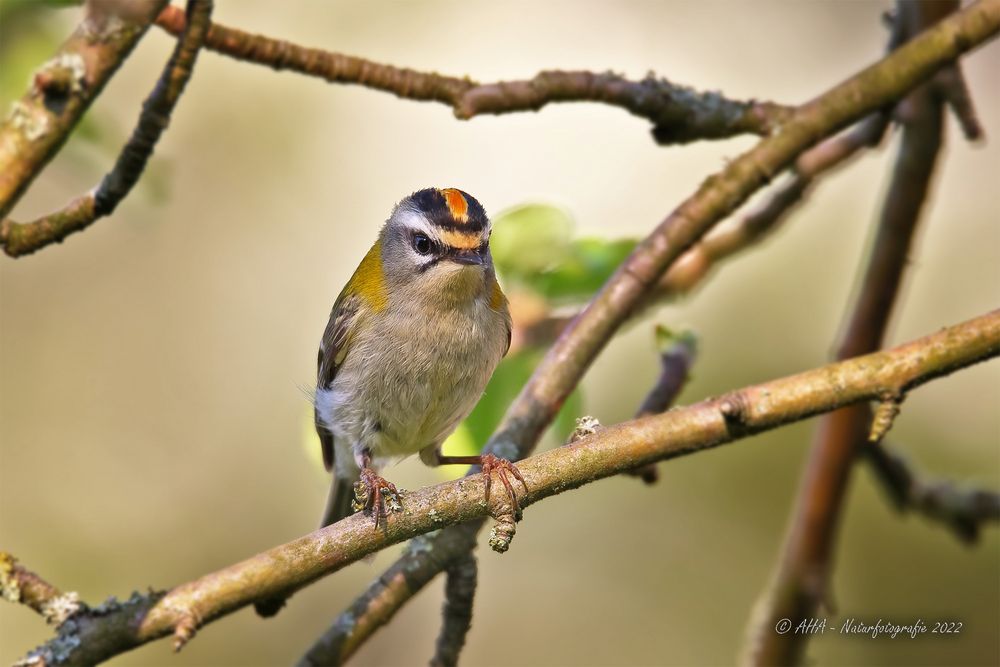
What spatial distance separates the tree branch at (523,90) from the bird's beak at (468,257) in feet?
1.30

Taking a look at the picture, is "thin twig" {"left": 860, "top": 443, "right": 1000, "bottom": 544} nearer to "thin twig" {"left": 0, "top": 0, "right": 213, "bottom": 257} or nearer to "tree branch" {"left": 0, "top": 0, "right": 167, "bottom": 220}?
"thin twig" {"left": 0, "top": 0, "right": 213, "bottom": 257}

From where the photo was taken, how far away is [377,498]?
2.17m

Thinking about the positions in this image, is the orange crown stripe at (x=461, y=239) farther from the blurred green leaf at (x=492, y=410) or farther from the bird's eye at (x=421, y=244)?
the blurred green leaf at (x=492, y=410)

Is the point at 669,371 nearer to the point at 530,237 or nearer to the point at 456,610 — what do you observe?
the point at 530,237

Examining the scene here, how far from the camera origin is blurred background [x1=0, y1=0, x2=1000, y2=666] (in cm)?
484

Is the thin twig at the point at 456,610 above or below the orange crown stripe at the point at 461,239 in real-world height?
below

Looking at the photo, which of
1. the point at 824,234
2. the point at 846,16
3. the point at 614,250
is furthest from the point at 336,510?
the point at 846,16

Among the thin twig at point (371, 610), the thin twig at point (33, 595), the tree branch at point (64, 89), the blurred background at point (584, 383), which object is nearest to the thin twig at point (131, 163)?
the tree branch at point (64, 89)

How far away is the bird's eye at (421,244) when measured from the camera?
10.3 ft

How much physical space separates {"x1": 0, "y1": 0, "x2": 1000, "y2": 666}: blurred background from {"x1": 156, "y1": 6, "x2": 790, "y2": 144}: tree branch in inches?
53.1

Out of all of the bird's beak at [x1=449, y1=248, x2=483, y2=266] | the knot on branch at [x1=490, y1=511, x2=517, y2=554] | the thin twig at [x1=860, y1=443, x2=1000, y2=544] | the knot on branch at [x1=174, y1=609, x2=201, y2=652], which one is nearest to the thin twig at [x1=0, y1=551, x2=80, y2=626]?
the knot on branch at [x1=174, y1=609, x2=201, y2=652]

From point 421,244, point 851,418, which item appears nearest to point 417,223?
point 421,244

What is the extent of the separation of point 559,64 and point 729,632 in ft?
9.28

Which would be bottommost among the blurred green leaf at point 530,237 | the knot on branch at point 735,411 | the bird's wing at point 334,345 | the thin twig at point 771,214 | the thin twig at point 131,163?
the knot on branch at point 735,411
